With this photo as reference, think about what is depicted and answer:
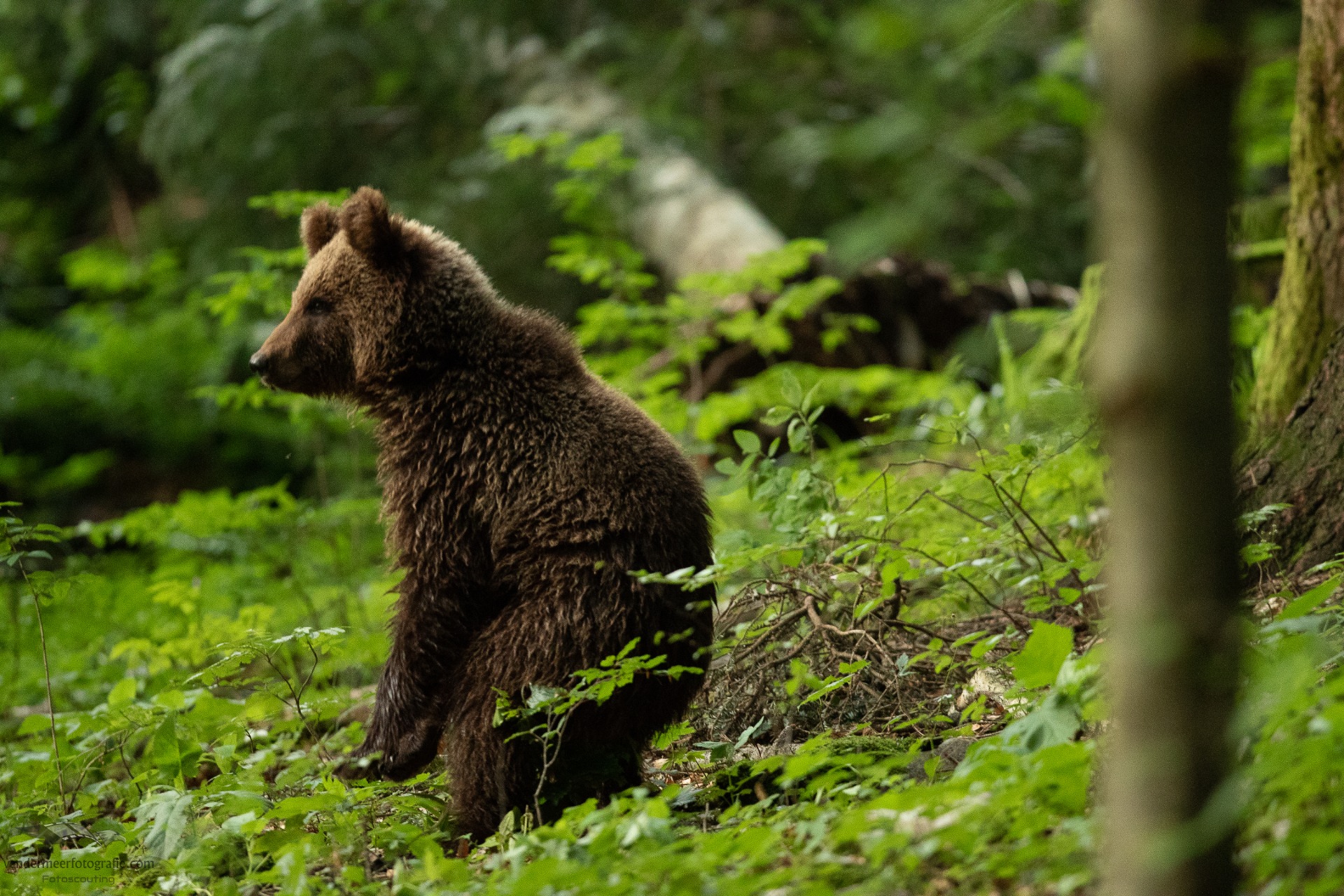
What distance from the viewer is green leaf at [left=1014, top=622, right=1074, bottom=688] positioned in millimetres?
2430

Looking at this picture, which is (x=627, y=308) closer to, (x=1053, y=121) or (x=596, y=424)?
(x=596, y=424)

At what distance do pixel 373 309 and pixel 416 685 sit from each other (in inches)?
54.2

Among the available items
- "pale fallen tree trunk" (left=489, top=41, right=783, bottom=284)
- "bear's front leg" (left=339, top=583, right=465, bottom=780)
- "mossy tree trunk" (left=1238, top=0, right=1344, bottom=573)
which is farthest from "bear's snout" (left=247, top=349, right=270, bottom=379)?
"pale fallen tree trunk" (left=489, top=41, right=783, bottom=284)

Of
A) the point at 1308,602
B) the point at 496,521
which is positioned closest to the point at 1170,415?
the point at 1308,602

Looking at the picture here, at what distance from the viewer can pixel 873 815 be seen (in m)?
2.47

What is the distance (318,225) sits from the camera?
14.4ft

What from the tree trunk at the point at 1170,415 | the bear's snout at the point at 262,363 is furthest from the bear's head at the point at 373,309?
the tree trunk at the point at 1170,415

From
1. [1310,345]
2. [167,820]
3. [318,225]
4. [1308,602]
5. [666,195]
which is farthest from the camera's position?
[666,195]

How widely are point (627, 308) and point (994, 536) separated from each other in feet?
11.2

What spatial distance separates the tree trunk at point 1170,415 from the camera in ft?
4.40

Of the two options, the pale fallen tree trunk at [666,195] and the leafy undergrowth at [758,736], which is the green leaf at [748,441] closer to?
the leafy undergrowth at [758,736]

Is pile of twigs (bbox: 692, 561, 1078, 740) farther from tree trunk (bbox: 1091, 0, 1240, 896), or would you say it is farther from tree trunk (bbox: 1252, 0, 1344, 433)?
tree trunk (bbox: 1091, 0, 1240, 896)

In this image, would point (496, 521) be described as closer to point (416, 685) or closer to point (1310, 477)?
point (416, 685)

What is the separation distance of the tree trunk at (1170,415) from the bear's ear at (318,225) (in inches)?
140
